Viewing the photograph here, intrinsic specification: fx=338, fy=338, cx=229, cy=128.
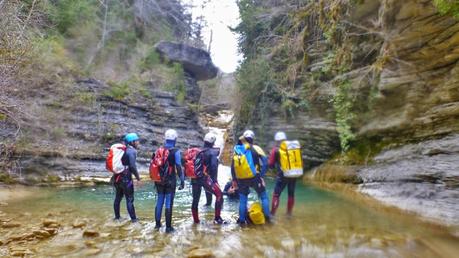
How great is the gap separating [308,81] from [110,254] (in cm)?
1249

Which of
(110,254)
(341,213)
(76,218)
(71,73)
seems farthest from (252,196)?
(71,73)

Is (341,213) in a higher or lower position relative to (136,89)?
lower

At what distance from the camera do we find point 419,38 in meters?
9.77

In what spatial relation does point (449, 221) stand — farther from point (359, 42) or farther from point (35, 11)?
point (35, 11)

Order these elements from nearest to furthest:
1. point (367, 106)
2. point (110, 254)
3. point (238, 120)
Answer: point (110, 254)
point (367, 106)
point (238, 120)

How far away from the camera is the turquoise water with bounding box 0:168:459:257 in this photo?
518 cm

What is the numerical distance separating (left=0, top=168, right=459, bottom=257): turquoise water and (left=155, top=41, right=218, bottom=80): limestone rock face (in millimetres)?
16197

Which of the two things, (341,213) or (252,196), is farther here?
(252,196)

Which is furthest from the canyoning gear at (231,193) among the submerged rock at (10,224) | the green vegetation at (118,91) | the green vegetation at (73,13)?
the green vegetation at (73,13)

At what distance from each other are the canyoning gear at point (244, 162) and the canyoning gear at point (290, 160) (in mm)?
764

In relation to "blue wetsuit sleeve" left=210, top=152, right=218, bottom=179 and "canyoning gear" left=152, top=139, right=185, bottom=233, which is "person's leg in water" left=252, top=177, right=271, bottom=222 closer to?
"blue wetsuit sleeve" left=210, top=152, right=218, bottom=179

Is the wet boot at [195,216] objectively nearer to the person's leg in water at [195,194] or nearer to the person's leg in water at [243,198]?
the person's leg in water at [195,194]

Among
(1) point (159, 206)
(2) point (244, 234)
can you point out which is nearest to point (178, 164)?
(1) point (159, 206)

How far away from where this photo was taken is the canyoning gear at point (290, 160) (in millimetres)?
7152
